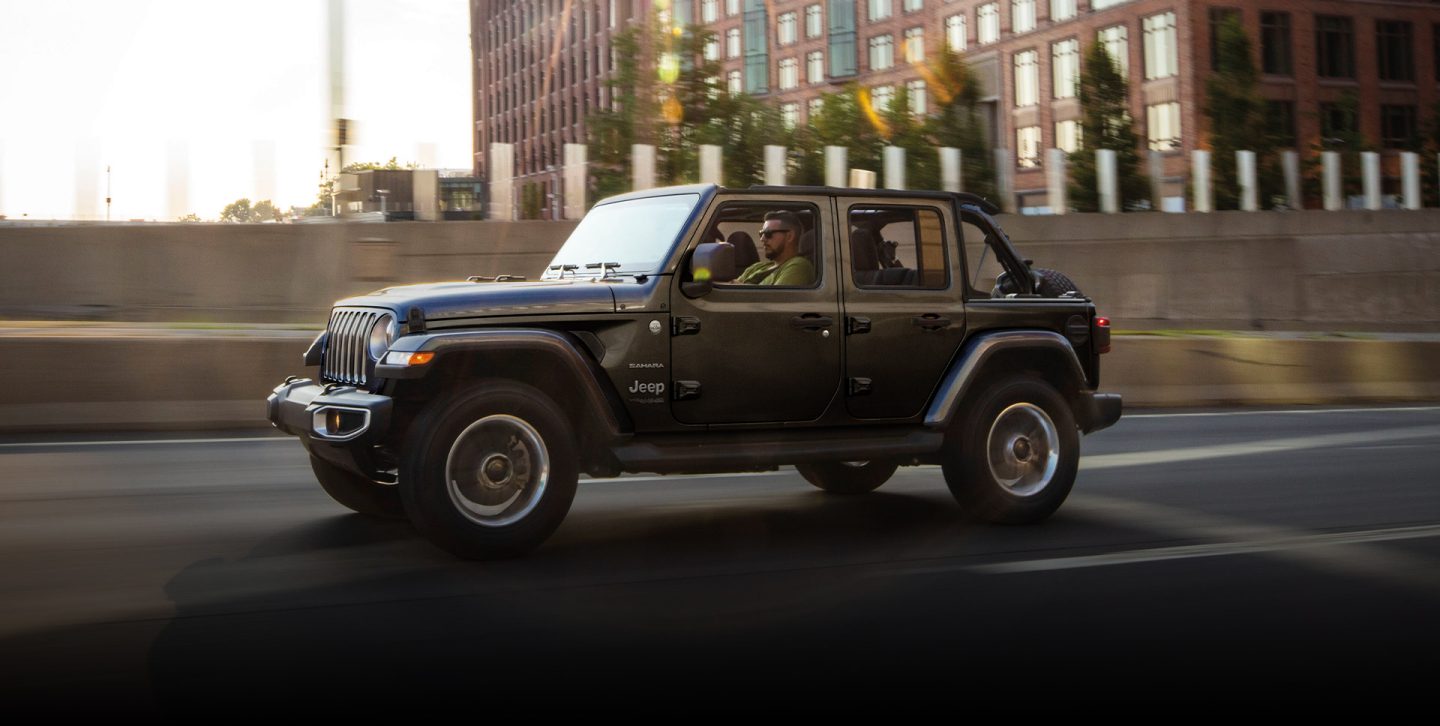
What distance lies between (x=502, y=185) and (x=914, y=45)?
55218mm

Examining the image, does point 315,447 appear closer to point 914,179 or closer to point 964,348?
point 964,348

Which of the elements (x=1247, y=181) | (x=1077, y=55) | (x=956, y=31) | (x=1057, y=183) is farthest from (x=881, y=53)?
(x=1057, y=183)

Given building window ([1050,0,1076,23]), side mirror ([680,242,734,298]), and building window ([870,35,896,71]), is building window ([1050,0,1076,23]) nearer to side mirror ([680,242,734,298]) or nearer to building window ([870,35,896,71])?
building window ([870,35,896,71])

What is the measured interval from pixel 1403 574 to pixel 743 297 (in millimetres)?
3266

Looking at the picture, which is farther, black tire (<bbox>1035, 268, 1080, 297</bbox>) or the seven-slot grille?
black tire (<bbox>1035, 268, 1080, 297</bbox>)

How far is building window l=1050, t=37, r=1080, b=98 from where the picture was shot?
64312mm

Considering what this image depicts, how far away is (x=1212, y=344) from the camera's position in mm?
16734

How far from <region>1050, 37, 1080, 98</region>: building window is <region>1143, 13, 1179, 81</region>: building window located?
13.2 feet

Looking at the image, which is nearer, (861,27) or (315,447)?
(315,447)

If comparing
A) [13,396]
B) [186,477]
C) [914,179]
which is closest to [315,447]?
[186,477]

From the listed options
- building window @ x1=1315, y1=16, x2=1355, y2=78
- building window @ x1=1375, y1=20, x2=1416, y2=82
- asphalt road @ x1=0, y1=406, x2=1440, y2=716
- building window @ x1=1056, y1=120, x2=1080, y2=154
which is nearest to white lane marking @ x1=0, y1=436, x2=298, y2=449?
asphalt road @ x1=0, y1=406, x2=1440, y2=716

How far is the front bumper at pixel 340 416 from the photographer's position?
238 inches

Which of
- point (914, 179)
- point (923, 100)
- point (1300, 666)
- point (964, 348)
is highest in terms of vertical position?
point (923, 100)

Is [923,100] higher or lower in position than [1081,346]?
higher
